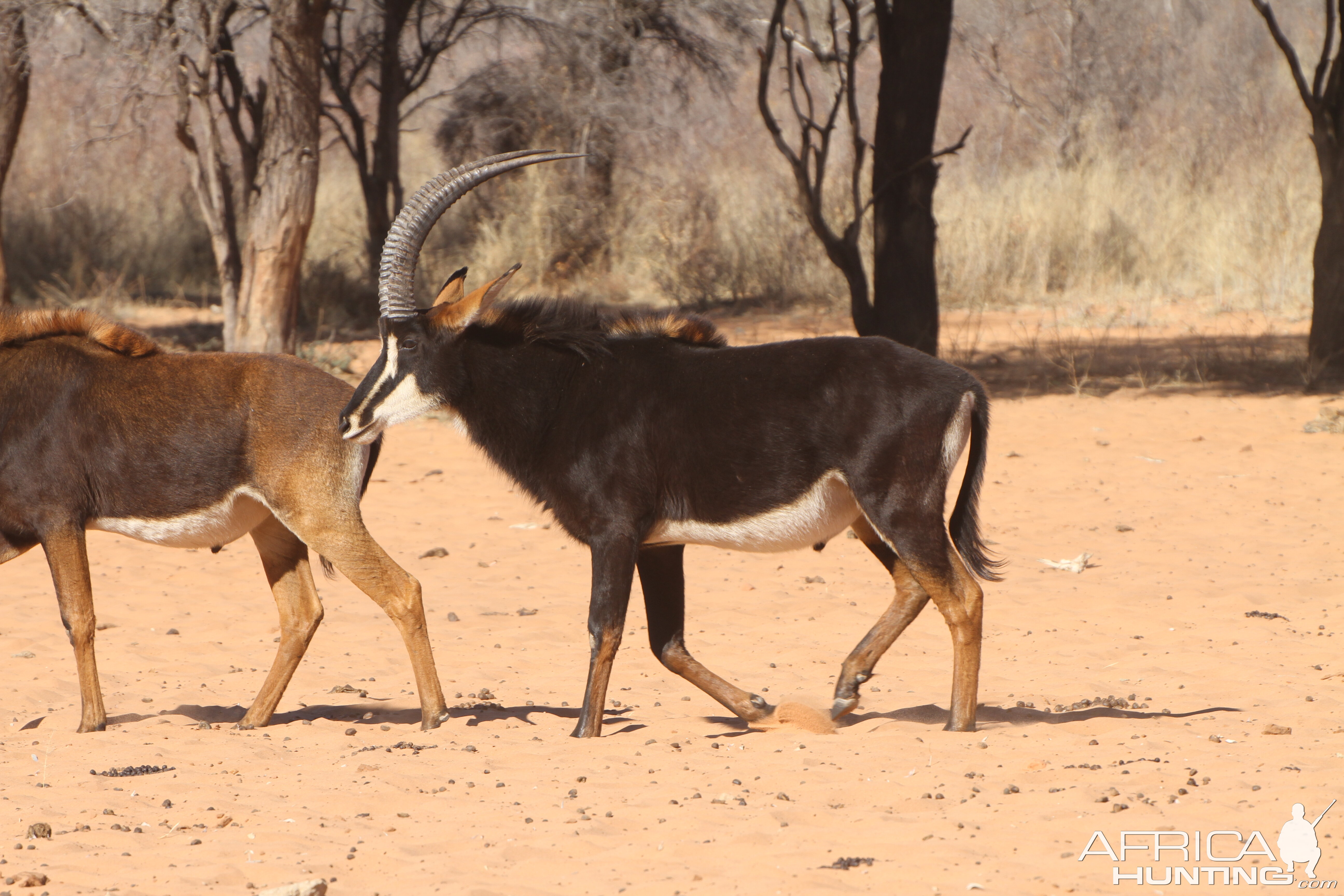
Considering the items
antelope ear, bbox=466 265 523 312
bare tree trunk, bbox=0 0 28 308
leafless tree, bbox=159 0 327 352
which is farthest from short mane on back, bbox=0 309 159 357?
bare tree trunk, bbox=0 0 28 308

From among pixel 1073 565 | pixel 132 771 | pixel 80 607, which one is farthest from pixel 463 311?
pixel 1073 565

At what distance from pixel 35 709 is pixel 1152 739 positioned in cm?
465

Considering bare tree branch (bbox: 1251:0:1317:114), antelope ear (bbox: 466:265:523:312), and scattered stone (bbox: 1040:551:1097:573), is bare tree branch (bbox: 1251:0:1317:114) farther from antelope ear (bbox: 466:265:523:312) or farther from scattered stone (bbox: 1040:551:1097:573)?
antelope ear (bbox: 466:265:523:312)

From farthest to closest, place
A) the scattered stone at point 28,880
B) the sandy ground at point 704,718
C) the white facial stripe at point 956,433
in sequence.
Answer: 1. the white facial stripe at point 956,433
2. the sandy ground at point 704,718
3. the scattered stone at point 28,880

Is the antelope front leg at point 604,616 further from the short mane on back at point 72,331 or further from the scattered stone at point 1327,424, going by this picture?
the scattered stone at point 1327,424

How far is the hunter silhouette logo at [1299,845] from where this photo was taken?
362 cm

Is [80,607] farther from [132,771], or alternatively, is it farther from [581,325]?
[581,325]

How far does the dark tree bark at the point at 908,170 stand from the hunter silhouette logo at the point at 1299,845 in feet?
32.0

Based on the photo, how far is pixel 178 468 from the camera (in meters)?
5.64

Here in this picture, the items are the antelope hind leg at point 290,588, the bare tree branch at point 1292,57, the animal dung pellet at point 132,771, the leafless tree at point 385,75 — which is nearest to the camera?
the animal dung pellet at point 132,771

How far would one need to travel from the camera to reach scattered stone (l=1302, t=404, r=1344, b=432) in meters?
12.2

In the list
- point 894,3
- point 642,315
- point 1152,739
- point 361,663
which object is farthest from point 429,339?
point 894,3

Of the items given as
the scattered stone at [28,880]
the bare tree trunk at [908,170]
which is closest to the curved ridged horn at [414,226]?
the scattered stone at [28,880]

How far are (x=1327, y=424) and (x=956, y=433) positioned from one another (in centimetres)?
841
